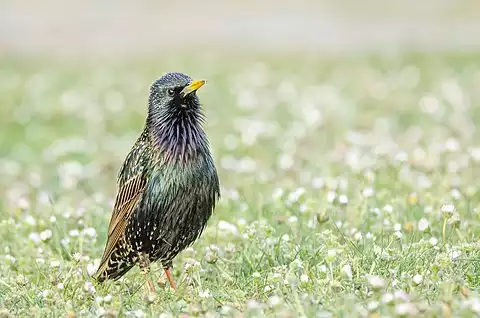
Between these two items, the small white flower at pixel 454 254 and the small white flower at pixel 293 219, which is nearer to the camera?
the small white flower at pixel 454 254

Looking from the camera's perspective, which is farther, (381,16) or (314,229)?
(381,16)

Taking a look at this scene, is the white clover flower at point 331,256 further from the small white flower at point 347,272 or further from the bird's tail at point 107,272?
the bird's tail at point 107,272

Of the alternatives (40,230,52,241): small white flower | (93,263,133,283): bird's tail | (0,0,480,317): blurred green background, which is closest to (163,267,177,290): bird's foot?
(0,0,480,317): blurred green background

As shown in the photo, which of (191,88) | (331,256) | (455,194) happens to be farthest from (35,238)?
(455,194)

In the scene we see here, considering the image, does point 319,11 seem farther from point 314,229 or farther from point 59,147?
point 314,229

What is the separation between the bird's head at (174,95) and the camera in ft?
19.2

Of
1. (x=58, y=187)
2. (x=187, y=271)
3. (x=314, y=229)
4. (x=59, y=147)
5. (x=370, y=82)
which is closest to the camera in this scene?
(x=187, y=271)

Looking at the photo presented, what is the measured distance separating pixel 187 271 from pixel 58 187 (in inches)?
167

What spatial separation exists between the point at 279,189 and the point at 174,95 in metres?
1.57

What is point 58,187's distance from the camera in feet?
31.2

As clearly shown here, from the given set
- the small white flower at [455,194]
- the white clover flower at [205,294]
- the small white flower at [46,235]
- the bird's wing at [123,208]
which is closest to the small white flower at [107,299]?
the white clover flower at [205,294]

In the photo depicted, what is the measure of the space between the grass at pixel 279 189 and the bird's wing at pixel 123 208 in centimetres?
14

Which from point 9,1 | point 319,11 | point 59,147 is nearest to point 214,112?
point 59,147

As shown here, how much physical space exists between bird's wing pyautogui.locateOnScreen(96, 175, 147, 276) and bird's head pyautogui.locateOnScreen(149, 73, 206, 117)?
1.35 ft
